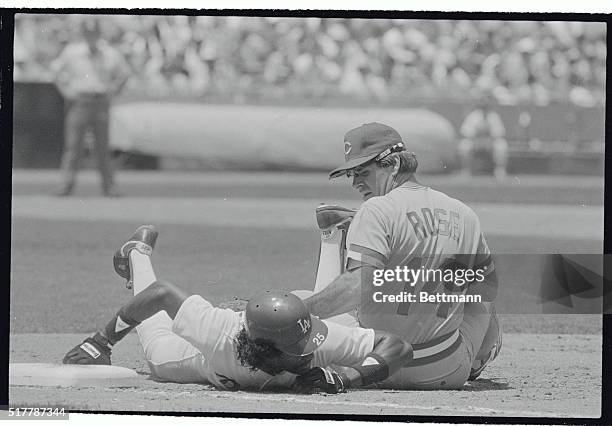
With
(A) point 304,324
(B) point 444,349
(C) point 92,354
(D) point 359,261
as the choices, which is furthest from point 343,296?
(C) point 92,354

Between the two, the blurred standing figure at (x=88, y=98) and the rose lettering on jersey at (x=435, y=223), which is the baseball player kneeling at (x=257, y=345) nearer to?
the rose lettering on jersey at (x=435, y=223)

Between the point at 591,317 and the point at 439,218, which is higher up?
the point at 439,218

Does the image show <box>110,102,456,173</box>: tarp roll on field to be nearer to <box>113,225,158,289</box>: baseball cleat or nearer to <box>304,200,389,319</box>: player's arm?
<box>304,200,389,319</box>: player's arm

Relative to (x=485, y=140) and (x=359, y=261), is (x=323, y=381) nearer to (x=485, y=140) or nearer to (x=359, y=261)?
(x=359, y=261)

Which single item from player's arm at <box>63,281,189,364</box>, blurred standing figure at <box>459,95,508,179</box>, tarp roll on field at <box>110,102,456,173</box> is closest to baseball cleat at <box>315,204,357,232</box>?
tarp roll on field at <box>110,102,456,173</box>

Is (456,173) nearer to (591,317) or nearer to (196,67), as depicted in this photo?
(591,317)

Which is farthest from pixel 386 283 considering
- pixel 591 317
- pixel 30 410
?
pixel 30 410
